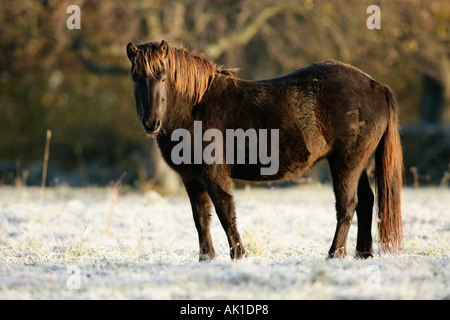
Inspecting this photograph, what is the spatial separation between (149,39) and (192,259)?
8.68 m

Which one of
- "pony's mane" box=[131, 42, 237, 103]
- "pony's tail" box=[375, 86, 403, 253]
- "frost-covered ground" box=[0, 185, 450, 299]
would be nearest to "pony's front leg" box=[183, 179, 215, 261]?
"frost-covered ground" box=[0, 185, 450, 299]

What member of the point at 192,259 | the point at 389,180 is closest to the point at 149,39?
the point at 192,259

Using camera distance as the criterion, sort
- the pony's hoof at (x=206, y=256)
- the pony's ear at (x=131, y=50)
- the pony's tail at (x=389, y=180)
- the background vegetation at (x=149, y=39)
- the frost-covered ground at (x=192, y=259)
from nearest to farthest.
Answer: the frost-covered ground at (x=192, y=259) < the pony's ear at (x=131, y=50) < the pony's hoof at (x=206, y=256) < the pony's tail at (x=389, y=180) < the background vegetation at (x=149, y=39)

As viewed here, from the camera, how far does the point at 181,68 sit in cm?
489

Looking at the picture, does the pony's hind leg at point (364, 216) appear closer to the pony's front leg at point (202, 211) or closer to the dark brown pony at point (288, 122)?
the dark brown pony at point (288, 122)

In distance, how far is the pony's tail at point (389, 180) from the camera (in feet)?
17.3

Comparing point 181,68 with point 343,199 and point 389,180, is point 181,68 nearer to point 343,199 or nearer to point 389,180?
point 343,199

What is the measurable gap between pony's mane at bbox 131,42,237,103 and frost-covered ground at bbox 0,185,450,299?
65.2 inches

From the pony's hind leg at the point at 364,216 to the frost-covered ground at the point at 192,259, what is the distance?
0.91 feet

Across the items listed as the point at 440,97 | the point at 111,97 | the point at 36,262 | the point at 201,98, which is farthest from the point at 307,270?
the point at 111,97

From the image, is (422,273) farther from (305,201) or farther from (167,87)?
(305,201)

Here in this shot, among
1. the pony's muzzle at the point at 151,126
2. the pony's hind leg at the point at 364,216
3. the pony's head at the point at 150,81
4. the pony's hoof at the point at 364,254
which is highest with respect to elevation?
the pony's head at the point at 150,81

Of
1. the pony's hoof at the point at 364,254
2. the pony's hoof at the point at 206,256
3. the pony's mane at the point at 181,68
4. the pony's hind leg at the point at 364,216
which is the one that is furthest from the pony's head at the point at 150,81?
the pony's hoof at the point at 364,254

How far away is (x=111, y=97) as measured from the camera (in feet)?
68.2
